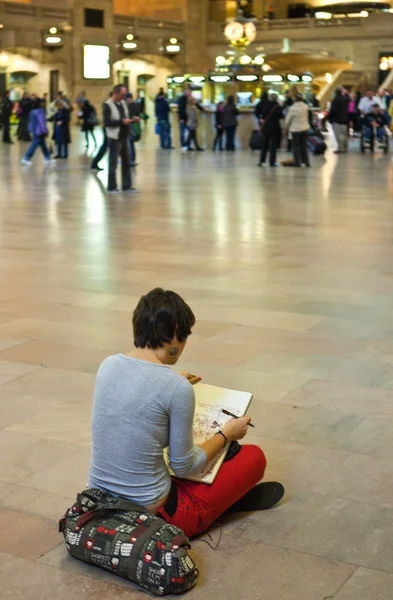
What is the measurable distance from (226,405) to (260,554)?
0.59m

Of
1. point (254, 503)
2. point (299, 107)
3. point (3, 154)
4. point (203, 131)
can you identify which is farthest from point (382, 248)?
point (203, 131)

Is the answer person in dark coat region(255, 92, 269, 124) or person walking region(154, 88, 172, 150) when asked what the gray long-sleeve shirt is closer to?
person in dark coat region(255, 92, 269, 124)

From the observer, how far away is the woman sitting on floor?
126 inches

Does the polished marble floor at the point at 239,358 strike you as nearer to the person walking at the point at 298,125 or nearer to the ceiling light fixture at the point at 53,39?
the person walking at the point at 298,125

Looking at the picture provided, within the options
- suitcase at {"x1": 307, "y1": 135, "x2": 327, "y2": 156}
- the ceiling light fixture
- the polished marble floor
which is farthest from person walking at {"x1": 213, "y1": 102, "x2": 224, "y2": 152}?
the ceiling light fixture

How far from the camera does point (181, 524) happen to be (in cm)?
338

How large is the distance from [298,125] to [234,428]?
16.2m

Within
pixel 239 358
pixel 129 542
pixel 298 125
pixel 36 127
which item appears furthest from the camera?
pixel 36 127

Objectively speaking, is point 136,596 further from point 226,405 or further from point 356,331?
point 356,331

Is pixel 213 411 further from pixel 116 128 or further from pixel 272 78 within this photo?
pixel 272 78

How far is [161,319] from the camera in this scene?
3219 millimetres

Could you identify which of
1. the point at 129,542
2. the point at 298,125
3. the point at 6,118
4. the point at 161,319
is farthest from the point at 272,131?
the point at 129,542

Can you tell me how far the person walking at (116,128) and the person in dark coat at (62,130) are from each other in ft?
25.4

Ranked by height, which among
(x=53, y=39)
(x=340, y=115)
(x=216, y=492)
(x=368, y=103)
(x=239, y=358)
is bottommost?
(x=239, y=358)
